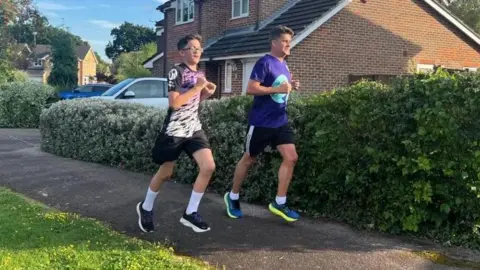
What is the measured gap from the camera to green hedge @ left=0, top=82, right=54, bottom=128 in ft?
61.6

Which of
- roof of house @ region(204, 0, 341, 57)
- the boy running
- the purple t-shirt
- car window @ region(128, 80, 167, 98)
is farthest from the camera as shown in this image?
roof of house @ region(204, 0, 341, 57)

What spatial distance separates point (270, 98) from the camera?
5246 mm

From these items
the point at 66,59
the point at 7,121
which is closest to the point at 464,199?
the point at 7,121

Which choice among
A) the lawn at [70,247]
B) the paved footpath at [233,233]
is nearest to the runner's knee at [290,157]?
the paved footpath at [233,233]

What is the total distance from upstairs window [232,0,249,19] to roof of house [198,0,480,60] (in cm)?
85

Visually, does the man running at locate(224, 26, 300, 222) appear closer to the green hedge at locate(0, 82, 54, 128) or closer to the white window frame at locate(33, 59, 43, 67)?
the green hedge at locate(0, 82, 54, 128)

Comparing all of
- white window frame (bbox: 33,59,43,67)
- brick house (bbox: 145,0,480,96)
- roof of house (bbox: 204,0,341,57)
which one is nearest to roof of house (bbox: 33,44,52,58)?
white window frame (bbox: 33,59,43,67)

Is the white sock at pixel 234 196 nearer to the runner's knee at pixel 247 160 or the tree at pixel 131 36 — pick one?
the runner's knee at pixel 247 160

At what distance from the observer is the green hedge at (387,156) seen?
4.86 metres

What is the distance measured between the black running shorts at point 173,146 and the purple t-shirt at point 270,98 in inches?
25.9

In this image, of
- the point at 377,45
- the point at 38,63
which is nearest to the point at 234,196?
the point at 377,45

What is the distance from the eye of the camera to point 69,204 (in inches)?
255

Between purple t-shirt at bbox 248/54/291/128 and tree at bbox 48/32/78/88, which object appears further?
tree at bbox 48/32/78/88

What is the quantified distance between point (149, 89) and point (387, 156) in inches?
432
